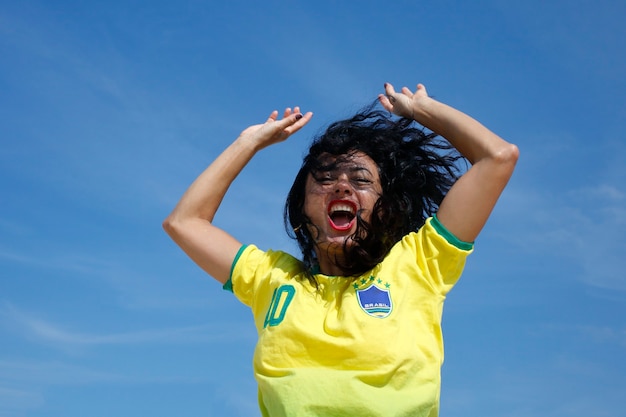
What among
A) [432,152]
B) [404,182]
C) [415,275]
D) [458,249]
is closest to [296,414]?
[415,275]

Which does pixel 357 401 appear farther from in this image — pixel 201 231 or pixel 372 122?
pixel 372 122

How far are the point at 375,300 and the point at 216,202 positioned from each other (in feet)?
4.45

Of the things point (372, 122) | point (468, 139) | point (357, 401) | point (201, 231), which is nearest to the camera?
point (357, 401)

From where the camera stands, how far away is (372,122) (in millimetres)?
5027

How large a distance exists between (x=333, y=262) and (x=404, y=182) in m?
0.77

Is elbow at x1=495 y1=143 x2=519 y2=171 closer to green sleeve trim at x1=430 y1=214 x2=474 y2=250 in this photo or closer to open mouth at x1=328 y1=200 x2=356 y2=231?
green sleeve trim at x1=430 y1=214 x2=474 y2=250

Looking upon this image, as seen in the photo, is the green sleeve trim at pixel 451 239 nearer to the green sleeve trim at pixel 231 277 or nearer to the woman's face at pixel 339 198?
the woman's face at pixel 339 198

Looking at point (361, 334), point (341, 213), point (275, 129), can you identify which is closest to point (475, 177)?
point (341, 213)

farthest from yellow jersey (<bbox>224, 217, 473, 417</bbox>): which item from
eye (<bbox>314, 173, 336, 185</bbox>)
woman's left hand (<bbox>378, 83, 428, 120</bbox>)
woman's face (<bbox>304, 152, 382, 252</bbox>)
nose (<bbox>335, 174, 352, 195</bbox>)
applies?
woman's left hand (<bbox>378, 83, 428, 120</bbox>)

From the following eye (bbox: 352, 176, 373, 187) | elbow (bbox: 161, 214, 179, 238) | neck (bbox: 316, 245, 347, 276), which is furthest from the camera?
elbow (bbox: 161, 214, 179, 238)

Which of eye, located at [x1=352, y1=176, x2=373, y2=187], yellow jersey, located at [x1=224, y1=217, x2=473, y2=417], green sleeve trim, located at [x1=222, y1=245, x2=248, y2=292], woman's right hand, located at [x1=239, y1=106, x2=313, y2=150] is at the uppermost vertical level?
woman's right hand, located at [x1=239, y1=106, x2=313, y2=150]

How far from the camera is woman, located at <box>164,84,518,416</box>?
3703 millimetres

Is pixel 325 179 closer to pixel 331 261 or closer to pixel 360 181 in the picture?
pixel 360 181

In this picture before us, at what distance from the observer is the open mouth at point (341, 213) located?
173 inches
